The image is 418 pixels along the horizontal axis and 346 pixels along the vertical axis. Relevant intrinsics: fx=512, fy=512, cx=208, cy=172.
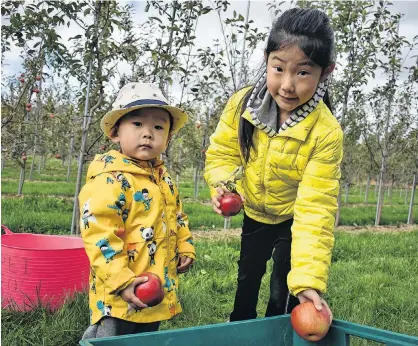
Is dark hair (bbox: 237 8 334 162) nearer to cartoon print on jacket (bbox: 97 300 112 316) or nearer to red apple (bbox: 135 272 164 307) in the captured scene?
red apple (bbox: 135 272 164 307)

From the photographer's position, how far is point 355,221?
405 inches

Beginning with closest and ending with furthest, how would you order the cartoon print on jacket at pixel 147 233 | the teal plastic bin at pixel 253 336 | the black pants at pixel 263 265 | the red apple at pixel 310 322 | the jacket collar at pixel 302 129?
the teal plastic bin at pixel 253 336
the red apple at pixel 310 322
the cartoon print on jacket at pixel 147 233
the jacket collar at pixel 302 129
the black pants at pixel 263 265

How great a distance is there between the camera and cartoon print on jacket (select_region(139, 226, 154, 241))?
1.81 metres

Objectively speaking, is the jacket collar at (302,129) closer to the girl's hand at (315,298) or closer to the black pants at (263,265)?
the black pants at (263,265)

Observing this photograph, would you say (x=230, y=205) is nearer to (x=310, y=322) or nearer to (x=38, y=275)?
(x=310, y=322)

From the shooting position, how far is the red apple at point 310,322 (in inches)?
58.2

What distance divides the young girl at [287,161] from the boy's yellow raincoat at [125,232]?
232 mm

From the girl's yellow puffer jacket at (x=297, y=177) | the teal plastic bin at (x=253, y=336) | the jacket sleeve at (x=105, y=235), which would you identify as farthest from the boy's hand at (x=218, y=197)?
the teal plastic bin at (x=253, y=336)

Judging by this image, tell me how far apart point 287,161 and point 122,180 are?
2.08ft

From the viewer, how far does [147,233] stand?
1.82 m

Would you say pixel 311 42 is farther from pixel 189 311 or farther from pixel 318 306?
pixel 189 311

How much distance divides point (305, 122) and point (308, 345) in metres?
0.82

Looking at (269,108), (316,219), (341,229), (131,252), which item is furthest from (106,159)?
(341,229)

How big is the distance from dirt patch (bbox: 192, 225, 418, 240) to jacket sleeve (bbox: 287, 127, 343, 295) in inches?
169
